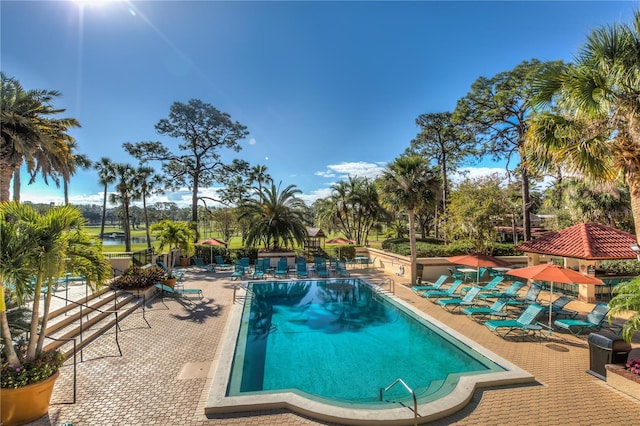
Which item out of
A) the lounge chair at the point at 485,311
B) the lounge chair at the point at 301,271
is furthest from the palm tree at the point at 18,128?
the lounge chair at the point at 485,311

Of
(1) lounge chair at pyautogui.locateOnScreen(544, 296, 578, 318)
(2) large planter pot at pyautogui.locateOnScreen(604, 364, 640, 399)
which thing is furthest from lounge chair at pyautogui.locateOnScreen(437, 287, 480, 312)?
(2) large planter pot at pyautogui.locateOnScreen(604, 364, 640, 399)

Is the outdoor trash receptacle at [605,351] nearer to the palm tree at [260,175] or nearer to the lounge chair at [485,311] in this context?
the lounge chair at [485,311]

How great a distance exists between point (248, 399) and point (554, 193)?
99.6ft

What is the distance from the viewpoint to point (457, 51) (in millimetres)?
14766

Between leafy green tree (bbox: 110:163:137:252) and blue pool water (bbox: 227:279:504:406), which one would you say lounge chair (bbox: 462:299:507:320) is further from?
leafy green tree (bbox: 110:163:137:252)

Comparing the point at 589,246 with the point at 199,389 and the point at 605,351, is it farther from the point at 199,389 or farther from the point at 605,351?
the point at 199,389

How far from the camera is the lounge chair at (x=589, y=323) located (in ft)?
30.1

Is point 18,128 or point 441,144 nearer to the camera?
point 18,128

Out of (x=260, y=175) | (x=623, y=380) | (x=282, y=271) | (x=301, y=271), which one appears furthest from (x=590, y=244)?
(x=260, y=175)

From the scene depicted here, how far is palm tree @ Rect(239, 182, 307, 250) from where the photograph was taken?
24.9m

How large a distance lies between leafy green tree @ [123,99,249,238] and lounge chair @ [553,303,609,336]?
30.2 metres

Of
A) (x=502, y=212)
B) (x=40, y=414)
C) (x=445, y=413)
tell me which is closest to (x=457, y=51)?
(x=502, y=212)

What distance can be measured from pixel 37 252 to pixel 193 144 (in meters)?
30.4

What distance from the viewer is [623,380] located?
6.10 meters
